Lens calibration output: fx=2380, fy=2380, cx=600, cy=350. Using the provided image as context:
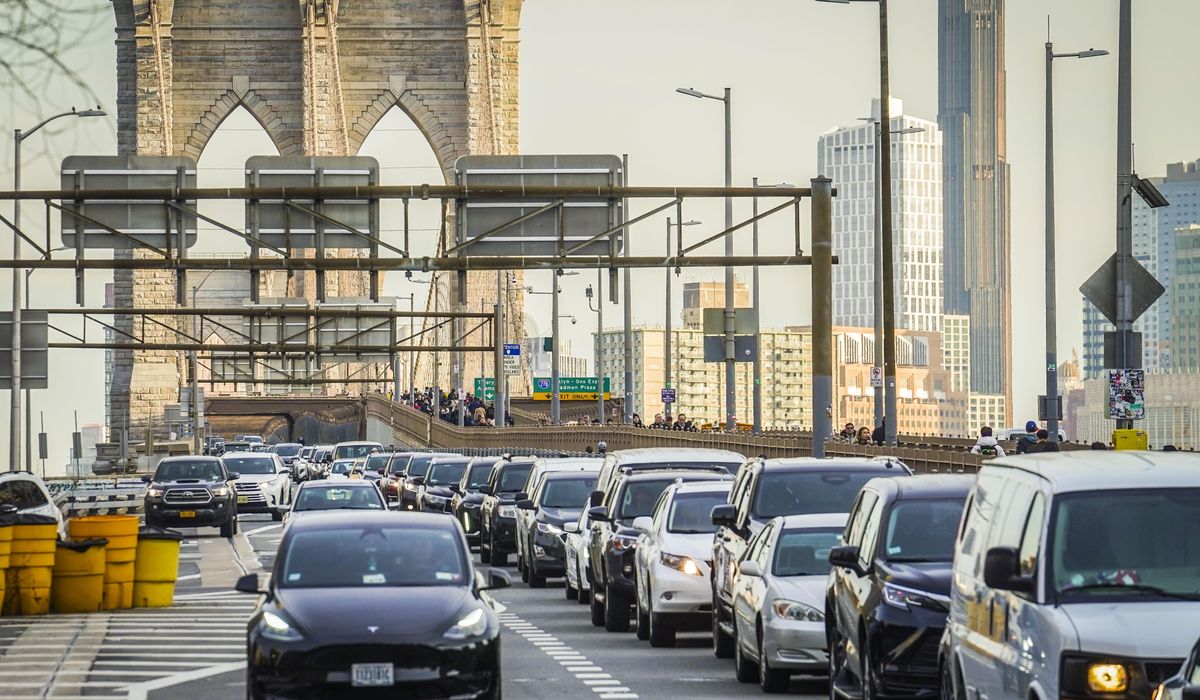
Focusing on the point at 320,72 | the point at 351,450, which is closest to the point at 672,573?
the point at 351,450

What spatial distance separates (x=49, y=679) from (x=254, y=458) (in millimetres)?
37347

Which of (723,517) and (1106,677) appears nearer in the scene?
(1106,677)

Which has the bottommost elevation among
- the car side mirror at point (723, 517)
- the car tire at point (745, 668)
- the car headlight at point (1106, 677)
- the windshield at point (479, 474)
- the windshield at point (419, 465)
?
the car tire at point (745, 668)

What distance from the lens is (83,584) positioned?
2723 cm

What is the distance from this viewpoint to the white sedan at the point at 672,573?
20.9m

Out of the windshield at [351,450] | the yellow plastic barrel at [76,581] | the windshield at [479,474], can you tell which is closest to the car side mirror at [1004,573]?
the yellow plastic barrel at [76,581]

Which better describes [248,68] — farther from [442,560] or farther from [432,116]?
[442,560]

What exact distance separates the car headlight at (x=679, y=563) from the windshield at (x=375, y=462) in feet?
132

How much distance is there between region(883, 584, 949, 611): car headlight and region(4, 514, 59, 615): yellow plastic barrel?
14291 mm

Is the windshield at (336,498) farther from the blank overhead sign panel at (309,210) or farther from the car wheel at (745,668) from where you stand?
the car wheel at (745,668)

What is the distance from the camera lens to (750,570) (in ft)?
57.9

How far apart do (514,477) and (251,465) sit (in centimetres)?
1923

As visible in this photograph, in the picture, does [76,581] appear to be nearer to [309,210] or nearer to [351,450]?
[309,210]

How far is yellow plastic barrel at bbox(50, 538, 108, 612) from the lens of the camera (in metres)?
27.2
